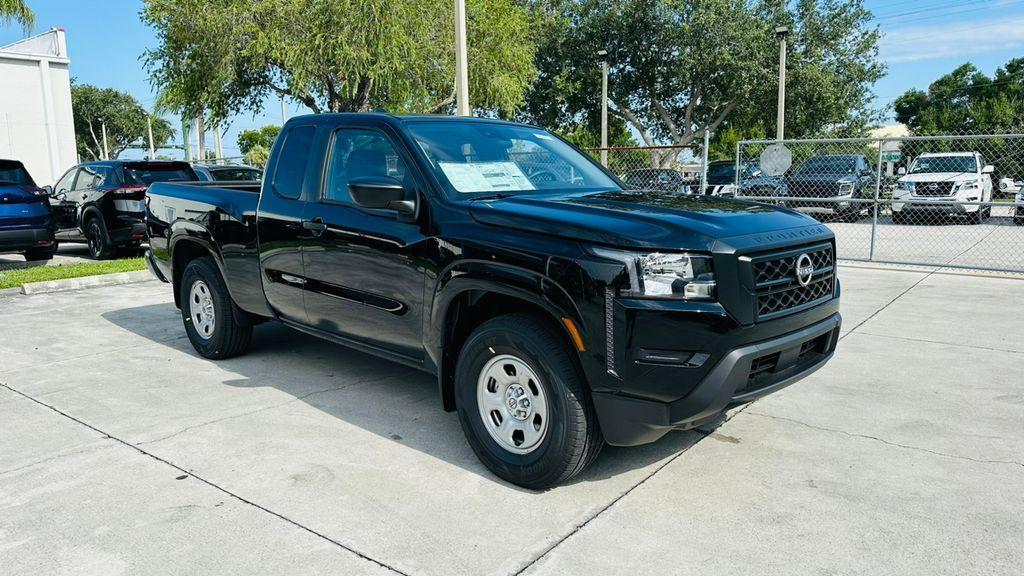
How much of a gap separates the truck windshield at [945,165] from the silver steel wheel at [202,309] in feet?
57.4

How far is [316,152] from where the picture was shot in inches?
196

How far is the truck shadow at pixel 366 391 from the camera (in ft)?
13.8

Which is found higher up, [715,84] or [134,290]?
[715,84]

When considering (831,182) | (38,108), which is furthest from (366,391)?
(38,108)

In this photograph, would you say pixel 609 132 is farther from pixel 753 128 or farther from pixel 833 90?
pixel 833 90

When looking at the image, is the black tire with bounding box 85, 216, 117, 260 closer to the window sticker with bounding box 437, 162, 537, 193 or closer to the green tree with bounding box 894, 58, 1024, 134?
the window sticker with bounding box 437, 162, 537, 193

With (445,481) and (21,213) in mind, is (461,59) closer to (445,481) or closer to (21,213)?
(21,213)

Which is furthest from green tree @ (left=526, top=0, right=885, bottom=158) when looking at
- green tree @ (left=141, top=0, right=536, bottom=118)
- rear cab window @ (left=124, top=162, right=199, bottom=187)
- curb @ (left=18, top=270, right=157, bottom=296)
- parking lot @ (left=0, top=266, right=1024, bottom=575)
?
parking lot @ (left=0, top=266, right=1024, bottom=575)

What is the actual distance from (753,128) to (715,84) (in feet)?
15.5

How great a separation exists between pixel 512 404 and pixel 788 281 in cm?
143

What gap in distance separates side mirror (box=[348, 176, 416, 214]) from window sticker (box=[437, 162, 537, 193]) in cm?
29

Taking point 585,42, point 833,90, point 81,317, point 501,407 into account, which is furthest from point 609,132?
point 501,407

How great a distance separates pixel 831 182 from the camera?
703 inches

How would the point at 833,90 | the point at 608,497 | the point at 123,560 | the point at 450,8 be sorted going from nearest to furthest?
the point at 123,560 < the point at 608,497 < the point at 450,8 < the point at 833,90
